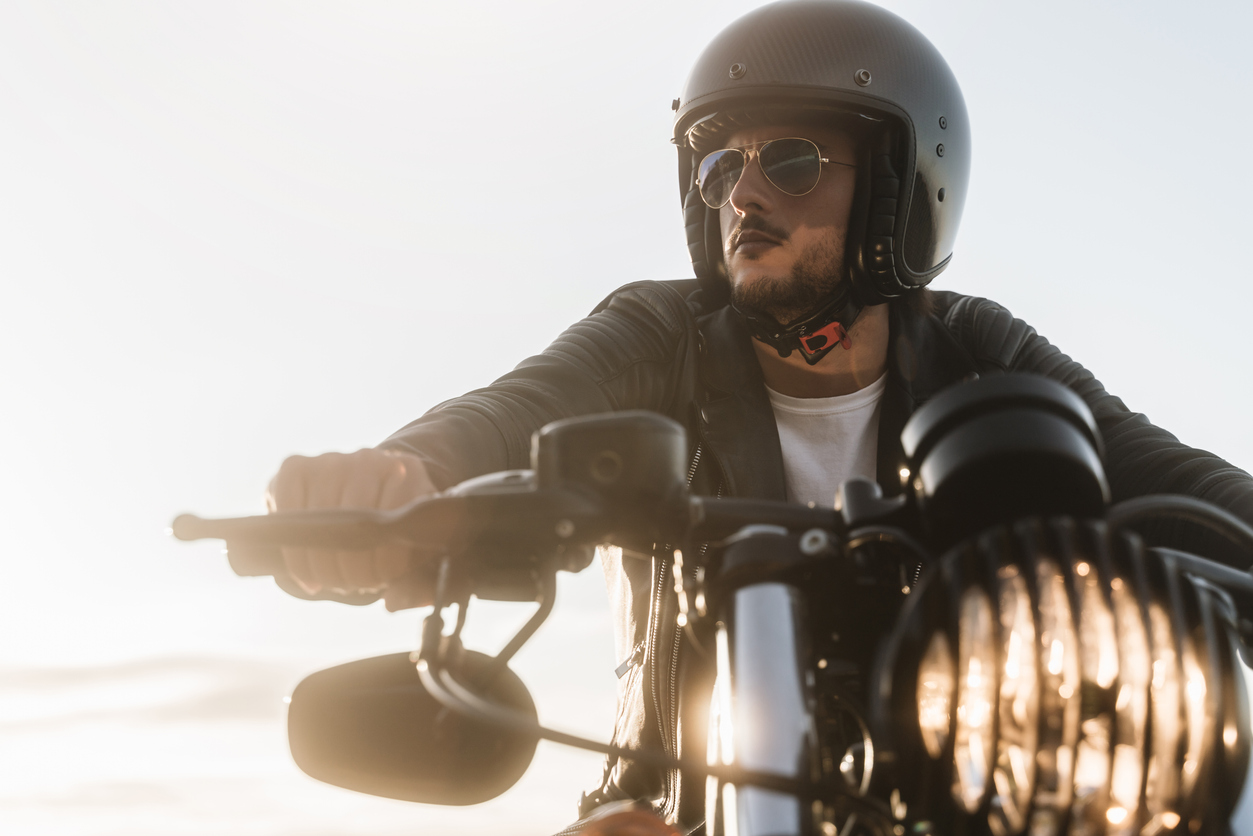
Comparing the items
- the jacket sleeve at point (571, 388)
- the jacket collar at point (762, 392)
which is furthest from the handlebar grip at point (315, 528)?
the jacket collar at point (762, 392)

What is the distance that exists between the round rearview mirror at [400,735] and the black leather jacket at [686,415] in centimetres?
66

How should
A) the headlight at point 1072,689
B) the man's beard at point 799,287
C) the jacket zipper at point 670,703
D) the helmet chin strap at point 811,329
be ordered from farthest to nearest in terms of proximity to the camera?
the man's beard at point 799,287
the helmet chin strap at point 811,329
the jacket zipper at point 670,703
the headlight at point 1072,689

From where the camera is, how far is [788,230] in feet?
10.5

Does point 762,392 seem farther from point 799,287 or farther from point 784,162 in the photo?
point 784,162

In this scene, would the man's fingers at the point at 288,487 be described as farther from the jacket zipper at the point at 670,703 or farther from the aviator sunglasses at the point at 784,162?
the aviator sunglasses at the point at 784,162

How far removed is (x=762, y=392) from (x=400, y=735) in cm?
225

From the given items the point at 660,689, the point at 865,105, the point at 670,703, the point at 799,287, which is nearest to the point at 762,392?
the point at 799,287

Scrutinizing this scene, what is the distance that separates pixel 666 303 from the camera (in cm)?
319

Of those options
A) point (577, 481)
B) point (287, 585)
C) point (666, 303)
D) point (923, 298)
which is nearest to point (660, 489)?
point (577, 481)

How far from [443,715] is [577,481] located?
0.27m

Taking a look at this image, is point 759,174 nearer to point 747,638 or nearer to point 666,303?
point 666,303

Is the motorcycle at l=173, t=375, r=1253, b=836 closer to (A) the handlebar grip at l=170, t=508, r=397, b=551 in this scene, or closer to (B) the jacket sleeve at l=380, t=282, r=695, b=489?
(A) the handlebar grip at l=170, t=508, r=397, b=551

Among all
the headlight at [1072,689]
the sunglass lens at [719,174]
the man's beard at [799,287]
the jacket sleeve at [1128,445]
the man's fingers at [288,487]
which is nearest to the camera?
the headlight at [1072,689]

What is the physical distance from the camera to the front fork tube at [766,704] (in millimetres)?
742
